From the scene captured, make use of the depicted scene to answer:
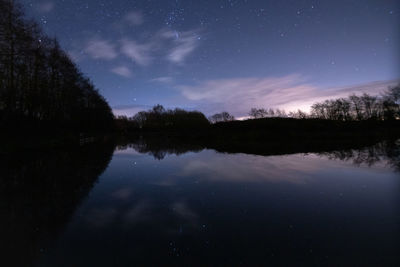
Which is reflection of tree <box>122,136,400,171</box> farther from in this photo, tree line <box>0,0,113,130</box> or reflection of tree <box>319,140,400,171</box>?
tree line <box>0,0,113,130</box>

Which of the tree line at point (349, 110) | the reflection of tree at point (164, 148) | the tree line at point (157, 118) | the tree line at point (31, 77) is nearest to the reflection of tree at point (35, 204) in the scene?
the reflection of tree at point (164, 148)

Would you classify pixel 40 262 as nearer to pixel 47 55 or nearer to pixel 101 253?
pixel 101 253

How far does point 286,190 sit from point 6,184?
10531mm

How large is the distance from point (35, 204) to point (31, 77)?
30.3 meters

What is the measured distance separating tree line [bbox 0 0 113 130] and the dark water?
20.4 meters

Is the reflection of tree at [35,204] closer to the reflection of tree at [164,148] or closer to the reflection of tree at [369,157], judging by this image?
the reflection of tree at [164,148]

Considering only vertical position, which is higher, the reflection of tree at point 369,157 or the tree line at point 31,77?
the tree line at point 31,77

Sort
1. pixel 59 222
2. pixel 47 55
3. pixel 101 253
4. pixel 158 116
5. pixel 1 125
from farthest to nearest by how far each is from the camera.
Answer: pixel 158 116 < pixel 47 55 < pixel 1 125 < pixel 59 222 < pixel 101 253

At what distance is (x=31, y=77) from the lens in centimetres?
2541

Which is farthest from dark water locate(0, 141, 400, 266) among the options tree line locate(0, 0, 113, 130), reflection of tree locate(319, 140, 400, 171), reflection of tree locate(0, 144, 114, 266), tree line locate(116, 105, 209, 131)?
tree line locate(116, 105, 209, 131)

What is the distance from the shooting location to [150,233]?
12.0 feet

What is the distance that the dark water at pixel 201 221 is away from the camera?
2975 millimetres

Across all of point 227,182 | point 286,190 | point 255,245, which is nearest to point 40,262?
point 255,245

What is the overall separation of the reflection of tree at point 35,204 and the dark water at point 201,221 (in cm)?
3
